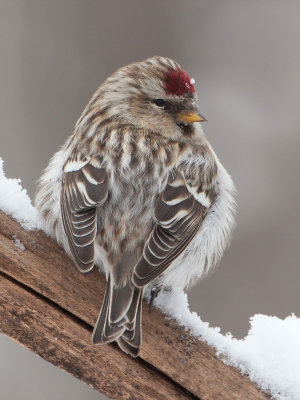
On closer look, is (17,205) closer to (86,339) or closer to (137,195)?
(137,195)

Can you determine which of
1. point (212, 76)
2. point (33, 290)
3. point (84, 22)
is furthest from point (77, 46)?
point (33, 290)

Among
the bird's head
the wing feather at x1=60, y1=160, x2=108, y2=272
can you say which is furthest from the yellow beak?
the wing feather at x1=60, y1=160, x2=108, y2=272

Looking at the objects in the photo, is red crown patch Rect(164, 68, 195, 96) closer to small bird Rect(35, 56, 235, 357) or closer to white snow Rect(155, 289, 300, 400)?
small bird Rect(35, 56, 235, 357)

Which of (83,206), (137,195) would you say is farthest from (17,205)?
(137,195)

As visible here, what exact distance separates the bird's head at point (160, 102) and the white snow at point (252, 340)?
625 millimetres

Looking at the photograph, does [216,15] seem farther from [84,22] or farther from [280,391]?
[280,391]

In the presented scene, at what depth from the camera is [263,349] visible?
2471 mm

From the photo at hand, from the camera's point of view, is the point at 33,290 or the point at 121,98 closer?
the point at 33,290

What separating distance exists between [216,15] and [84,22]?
111 cm

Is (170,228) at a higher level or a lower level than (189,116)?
lower

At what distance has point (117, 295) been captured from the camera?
7.79 feet

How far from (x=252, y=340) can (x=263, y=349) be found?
56 mm

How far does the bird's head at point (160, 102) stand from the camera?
2854 mm

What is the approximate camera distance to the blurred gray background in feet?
15.4
